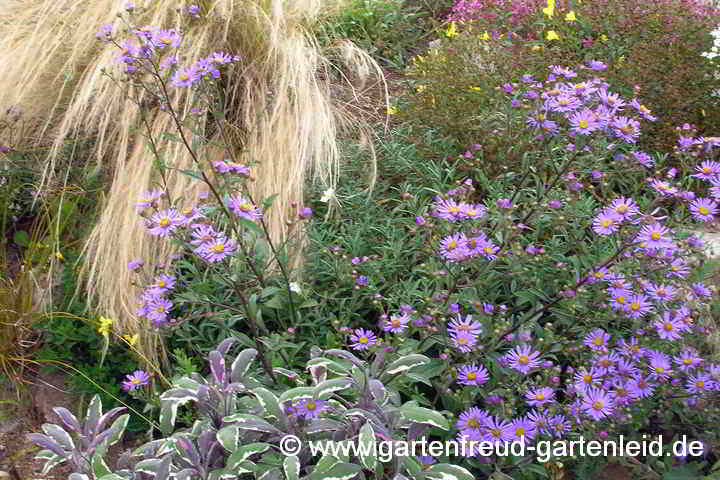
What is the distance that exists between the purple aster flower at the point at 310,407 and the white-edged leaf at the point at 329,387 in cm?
2

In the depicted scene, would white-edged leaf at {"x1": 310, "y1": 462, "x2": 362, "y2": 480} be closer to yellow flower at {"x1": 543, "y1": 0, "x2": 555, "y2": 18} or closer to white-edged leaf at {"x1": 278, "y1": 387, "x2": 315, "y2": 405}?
→ white-edged leaf at {"x1": 278, "y1": 387, "x2": 315, "y2": 405}

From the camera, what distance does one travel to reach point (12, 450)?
2227 mm

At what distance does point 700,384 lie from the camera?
1704mm

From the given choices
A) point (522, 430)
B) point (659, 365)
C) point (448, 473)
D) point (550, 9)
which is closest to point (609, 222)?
point (659, 365)

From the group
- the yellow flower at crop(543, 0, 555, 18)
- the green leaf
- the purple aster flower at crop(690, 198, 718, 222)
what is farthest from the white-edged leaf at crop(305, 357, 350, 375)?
the yellow flower at crop(543, 0, 555, 18)

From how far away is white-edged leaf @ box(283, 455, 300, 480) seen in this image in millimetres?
1446

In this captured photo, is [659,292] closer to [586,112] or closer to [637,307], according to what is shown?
[637,307]

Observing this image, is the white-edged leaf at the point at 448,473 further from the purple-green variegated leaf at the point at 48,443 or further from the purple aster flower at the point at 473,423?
the purple-green variegated leaf at the point at 48,443

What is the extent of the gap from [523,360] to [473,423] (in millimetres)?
188

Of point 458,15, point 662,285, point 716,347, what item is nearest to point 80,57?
point 458,15

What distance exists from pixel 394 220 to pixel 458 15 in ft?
5.62

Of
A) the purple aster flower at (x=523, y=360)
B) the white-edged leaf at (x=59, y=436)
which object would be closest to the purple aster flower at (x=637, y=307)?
the purple aster flower at (x=523, y=360)

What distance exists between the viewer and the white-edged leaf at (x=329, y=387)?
1526 mm

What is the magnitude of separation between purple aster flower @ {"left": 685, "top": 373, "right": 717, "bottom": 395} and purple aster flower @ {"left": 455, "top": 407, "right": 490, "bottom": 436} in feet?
1.64
